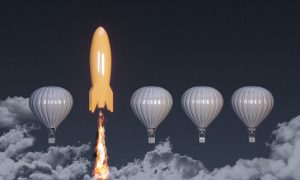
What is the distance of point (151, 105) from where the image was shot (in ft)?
199

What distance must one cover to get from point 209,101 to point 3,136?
1889 cm

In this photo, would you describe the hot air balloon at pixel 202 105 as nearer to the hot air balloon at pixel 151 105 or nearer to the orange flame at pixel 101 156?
the hot air balloon at pixel 151 105

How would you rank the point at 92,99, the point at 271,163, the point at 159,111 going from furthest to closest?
the point at 271,163, the point at 159,111, the point at 92,99

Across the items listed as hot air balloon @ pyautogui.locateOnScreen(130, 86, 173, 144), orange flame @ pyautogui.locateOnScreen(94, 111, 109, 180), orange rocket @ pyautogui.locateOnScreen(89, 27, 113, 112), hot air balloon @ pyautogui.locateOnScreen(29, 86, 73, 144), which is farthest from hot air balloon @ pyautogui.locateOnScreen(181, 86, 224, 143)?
hot air balloon @ pyautogui.locateOnScreen(29, 86, 73, 144)

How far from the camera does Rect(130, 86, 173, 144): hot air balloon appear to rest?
60.8 m

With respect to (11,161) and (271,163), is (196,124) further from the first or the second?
(11,161)

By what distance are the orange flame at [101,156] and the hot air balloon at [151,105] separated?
2.94 meters

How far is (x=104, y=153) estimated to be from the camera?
62812mm

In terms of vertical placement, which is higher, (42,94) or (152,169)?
Answer: (42,94)

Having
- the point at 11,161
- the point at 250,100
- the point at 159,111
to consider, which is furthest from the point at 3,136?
the point at 250,100

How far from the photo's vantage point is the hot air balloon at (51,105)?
60653mm

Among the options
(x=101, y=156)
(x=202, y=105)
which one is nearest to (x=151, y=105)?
(x=202, y=105)

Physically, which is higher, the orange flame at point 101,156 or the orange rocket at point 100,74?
the orange rocket at point 100,74

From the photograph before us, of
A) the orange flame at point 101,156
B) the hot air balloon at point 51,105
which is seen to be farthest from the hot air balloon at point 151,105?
the hot air balloon at point 51,105
